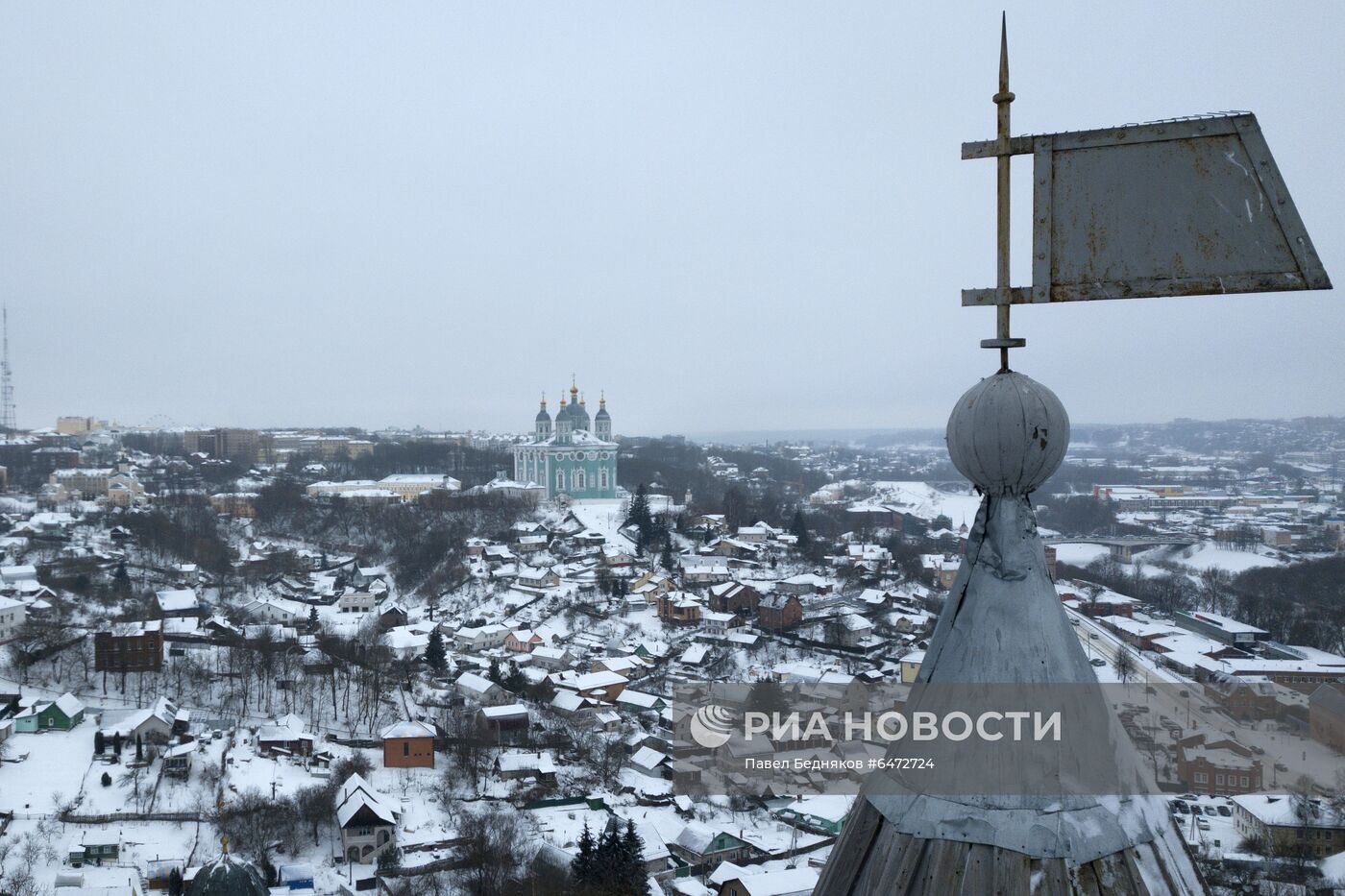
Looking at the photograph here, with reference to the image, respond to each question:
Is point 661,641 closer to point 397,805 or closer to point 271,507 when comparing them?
point 397,805

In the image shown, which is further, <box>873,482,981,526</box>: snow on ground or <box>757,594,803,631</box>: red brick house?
<box>873,482,981,526</box>: snow on ground

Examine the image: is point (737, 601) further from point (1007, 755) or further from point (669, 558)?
point (1007, 755)

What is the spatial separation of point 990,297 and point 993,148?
0.68ft

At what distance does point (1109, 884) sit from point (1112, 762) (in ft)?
0.43

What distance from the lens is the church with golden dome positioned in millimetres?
34094

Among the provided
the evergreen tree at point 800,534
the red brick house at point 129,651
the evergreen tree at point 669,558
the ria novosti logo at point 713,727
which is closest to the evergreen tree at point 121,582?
the red brick house at point 129,651

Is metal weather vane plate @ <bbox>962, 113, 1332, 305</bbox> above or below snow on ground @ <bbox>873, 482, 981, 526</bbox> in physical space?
above

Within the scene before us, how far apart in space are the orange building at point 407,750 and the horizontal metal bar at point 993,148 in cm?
1257

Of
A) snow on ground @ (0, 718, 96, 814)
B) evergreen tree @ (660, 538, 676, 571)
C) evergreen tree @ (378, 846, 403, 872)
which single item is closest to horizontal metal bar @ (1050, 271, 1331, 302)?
evergreen tree @ (378, 846, 403, 872)

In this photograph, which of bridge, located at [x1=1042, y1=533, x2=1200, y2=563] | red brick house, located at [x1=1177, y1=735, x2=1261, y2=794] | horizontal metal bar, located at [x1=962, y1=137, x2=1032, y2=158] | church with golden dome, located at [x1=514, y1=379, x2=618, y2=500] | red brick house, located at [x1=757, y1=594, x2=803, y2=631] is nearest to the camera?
horizontal metal bar, located at [x1=962, y1=137, x2=1032, y2=158]

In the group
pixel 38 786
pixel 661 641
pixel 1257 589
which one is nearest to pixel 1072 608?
pixel 1257 589

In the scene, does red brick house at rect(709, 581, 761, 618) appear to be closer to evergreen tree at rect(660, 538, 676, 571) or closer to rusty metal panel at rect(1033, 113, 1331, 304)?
evergreen tree at rect(660, 538, 676, 571)

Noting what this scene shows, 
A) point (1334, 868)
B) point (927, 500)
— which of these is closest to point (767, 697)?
point (1334, 868)

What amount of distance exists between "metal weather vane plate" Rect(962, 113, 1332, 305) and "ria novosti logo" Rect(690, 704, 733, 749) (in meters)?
12.8
